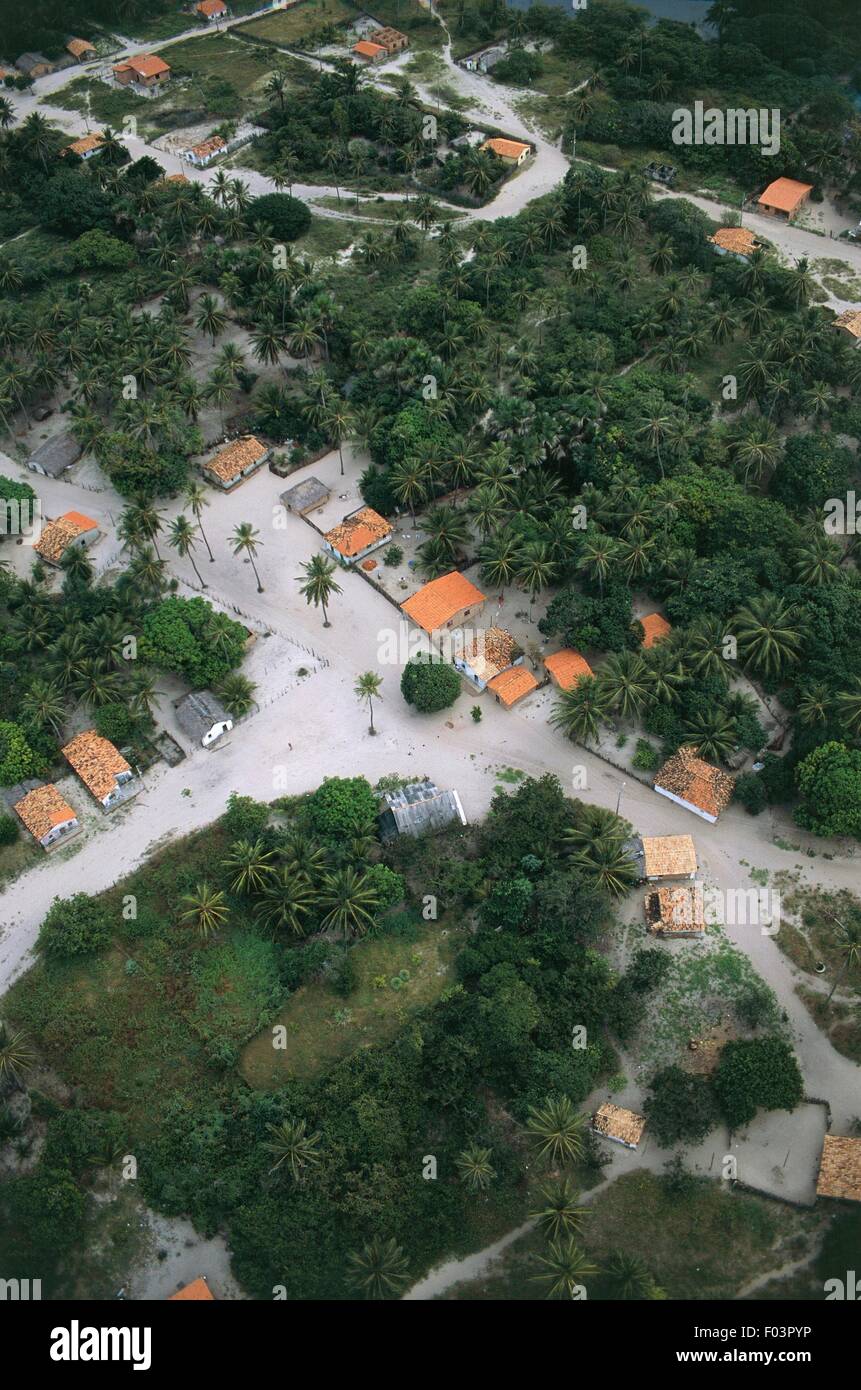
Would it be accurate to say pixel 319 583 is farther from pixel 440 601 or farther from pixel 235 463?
pixel 235 463

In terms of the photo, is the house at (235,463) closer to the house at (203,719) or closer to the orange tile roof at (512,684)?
the house at (203,719)

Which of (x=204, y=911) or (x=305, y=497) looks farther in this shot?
(x=305, y=497)

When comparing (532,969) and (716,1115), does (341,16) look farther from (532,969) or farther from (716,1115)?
(716,1115)

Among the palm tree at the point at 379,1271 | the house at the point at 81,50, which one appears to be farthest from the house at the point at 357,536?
the house at the point at 81,50

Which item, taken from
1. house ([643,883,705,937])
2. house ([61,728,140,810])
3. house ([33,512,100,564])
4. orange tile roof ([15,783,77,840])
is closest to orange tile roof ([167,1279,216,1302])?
orange tile roof ([15,783,77,840])

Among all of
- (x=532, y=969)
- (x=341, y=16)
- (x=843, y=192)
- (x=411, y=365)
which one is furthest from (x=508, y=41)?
(x=532, y=969)

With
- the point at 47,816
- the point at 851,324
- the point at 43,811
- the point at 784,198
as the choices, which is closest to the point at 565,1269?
the point at 47,816
